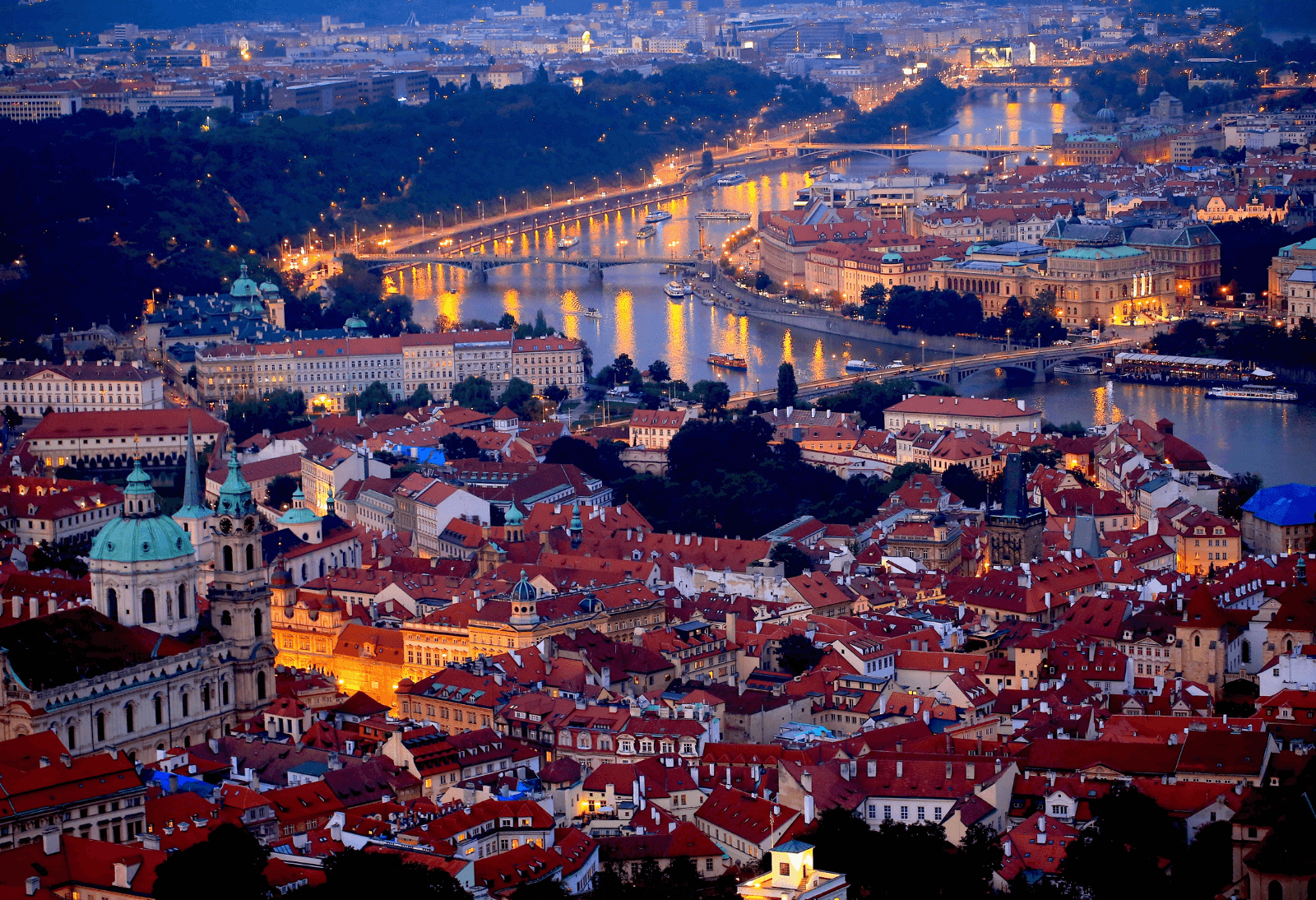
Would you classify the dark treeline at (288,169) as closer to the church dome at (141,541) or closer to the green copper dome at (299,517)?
the green copper dome at (299,517)

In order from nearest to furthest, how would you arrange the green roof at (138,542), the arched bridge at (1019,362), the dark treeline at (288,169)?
the green roof at (138,542), the arched bridge at (1019,362), the dark treeline at (288,169)

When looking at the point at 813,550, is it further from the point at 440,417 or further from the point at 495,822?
the point at 495,822

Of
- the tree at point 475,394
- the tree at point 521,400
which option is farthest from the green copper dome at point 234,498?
the tree at point 475,394

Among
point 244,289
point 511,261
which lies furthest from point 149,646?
point 511,261

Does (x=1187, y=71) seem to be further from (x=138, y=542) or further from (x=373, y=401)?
(x=138, y=542)

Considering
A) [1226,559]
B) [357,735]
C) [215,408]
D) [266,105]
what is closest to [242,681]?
[357,735]

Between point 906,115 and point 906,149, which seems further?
point 906,115
